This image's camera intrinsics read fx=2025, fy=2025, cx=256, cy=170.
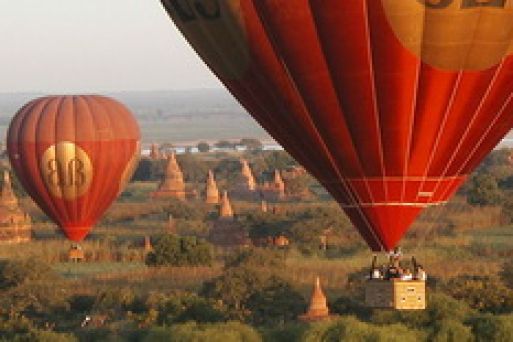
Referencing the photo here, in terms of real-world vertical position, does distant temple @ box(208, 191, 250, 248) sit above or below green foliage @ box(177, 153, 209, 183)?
below

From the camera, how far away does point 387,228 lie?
33.3 metres

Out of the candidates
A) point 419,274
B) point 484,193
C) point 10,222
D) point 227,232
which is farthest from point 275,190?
point 419,274

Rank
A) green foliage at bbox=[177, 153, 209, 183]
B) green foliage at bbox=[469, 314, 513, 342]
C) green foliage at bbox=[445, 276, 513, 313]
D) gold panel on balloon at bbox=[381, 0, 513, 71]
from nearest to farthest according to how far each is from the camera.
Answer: gold panel on balloon at bbox=[381, 0, 513, 71]
green foliage at bbox=[469, 314, 513, 342]
green foliage at bbox=[445, 276, 513, 313]
green foliage at bbox=[177, 153, 209, 183]

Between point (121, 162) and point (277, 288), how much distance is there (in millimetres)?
13035

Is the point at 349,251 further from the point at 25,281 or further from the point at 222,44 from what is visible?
the point at 222,44

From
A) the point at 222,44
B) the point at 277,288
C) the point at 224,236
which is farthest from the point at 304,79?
the point at 224,236

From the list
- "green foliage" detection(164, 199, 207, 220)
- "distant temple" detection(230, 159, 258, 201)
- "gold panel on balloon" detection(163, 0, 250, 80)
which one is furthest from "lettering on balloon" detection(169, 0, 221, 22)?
"distant temple" detection(230, 159, 258, 201)

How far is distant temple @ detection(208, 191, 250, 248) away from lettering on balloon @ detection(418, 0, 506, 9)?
35.4 meters

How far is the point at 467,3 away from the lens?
32469 millimetres

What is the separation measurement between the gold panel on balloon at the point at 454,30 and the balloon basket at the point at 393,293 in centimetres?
362

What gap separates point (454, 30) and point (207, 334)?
1188 cm

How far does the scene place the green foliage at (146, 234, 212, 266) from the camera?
5947 centimetres

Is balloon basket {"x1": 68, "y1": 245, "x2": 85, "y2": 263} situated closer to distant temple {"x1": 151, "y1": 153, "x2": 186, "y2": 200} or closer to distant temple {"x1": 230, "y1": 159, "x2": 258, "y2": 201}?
distant temple {"x1": 230, "y1": 159, "x2": 258, "y2": 201}

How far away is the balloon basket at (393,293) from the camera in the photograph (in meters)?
32.2
